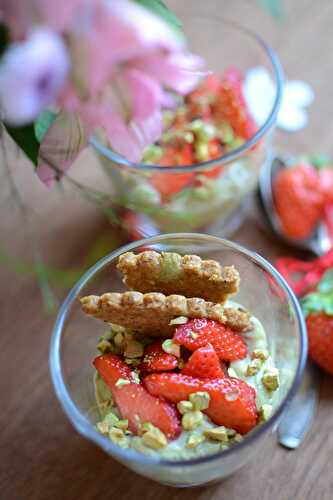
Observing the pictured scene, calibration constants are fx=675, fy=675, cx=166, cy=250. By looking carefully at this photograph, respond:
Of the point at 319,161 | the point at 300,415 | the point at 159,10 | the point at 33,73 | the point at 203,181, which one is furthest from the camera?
the point at 319,161

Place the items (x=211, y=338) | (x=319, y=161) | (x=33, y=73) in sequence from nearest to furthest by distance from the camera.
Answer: (x=33, y=73) < (x=211, y=338) < (x=319, y=161)

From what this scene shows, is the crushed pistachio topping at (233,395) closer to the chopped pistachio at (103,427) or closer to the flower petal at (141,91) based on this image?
the chopped pistachio at (103,427)

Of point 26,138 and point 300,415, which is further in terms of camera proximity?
point 300,415

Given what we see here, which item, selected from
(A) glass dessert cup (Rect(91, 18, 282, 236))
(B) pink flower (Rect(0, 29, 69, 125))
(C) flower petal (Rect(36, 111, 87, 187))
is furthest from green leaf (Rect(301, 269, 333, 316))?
(B) pink flower (Rect(0, 29, 69, 125))

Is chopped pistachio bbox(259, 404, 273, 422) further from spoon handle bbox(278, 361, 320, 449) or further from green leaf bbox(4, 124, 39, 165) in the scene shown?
green leaf bbox(4, 124, 39, 165)

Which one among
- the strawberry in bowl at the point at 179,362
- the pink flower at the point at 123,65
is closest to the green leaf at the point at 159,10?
the pink flower at the point at 123,65

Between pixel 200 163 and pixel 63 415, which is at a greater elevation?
pixel 200 163

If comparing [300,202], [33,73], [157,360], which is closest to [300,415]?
[157,360]

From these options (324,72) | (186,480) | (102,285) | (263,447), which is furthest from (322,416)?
(324,72)

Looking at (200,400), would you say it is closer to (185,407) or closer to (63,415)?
(185,407)

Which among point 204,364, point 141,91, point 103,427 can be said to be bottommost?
point 103,427
